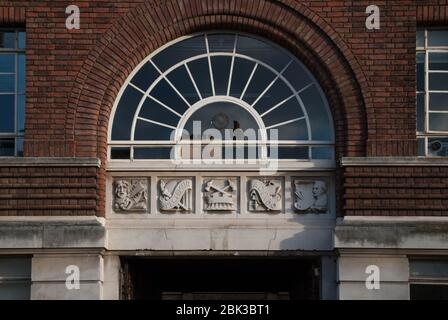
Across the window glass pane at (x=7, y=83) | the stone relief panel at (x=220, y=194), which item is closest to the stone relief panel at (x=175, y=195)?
the stone relief panel at (x=220, y=194)

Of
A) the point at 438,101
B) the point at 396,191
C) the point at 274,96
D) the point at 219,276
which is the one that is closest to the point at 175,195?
the point at 274,96

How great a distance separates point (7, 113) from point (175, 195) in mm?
2877

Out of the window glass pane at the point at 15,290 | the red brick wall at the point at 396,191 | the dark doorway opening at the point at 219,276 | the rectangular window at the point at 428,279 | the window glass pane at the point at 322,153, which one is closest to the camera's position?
the red brick wall at the point at 396,191

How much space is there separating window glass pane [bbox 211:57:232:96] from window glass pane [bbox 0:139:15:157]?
3213 millimetres

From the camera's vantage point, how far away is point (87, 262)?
1555cm

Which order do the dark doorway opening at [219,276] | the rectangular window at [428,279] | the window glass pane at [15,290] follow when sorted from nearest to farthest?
1. the rectangular window at [428,279]
2. the window glass pane at [15,290]
3. the dark doorway opening at [219,276]

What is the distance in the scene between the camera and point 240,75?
16.5 m

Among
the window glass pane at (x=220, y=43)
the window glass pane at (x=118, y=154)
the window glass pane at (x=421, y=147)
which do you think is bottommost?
the window glass pane at (x=118, y=154)

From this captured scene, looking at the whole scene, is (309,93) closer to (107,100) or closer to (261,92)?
(261,92)

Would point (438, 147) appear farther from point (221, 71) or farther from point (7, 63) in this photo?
point (7, 63)

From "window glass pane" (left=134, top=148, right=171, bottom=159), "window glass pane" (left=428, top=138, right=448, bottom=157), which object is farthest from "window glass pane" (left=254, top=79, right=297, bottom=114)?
"window glass pane" (left=428, top=138, right=448, bottom=157)

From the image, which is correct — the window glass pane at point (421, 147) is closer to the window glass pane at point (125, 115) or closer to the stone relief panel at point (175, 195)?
the stone relief panel at point (175, 195)

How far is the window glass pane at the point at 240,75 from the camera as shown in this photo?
16.4 meters
